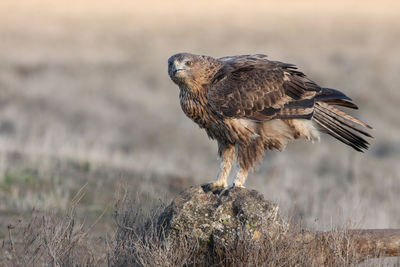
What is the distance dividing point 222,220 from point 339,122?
1954 millimetres

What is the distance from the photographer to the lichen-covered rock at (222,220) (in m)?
5.36

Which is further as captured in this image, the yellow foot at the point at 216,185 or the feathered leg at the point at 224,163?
the feathered leg at the point at 224,163

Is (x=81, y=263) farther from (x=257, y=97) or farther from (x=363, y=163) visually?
(x=363, y=163)

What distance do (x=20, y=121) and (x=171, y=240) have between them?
52.1 ft

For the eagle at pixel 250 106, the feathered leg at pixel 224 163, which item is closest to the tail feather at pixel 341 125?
the eagle at pixel 250 106

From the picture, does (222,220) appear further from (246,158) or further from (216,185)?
(246,158)

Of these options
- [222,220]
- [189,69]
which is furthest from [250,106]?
[222,220]

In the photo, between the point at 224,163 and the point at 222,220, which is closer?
the point at 222,220

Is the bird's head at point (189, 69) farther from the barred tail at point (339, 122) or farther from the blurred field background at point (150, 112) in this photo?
the barred tail at point (339, 122)

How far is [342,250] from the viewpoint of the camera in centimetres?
559

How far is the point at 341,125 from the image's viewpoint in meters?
6.68

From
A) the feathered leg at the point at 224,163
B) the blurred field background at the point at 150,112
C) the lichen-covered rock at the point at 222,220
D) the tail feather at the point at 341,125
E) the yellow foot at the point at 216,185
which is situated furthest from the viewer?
the blurred field background at the point at 150,112

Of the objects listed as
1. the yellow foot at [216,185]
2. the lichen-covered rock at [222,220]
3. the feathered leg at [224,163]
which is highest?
the feathered leg at [224,163]

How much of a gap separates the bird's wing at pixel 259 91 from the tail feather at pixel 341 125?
0.16m
